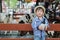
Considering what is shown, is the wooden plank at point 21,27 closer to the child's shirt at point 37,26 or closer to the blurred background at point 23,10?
the child's shirt at point 37,26

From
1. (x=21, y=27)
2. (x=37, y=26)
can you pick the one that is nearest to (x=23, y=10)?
(x=21, y=27)

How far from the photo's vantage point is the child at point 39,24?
613cm

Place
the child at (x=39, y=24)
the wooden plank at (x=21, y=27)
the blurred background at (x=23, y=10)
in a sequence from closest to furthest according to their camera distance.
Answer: the child at (x=39, y=24)
the wooden plank at (x=21, y=27)
the blurred background at (x=23, y=10)

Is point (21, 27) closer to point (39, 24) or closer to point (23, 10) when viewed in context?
point (39, 24)

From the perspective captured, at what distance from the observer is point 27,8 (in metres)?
7.49

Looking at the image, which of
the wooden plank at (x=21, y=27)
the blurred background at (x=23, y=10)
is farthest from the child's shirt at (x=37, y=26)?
the blurred background at (x=23, y=10)

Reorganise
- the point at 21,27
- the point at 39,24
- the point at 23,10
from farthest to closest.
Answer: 1. the point at 23,10
2. the point at 21,27
3. the point at 39,24

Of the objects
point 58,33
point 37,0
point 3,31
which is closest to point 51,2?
point 37,0

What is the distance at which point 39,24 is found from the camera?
20.2 ft

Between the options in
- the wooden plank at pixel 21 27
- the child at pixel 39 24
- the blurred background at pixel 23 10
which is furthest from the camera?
the blurred background at pixel 23 10

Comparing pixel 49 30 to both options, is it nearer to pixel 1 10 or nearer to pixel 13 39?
pixel 13 39

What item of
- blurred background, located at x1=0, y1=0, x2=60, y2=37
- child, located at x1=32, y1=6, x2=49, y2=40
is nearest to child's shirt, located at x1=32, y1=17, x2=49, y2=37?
child, located at x1=32, y1=6, x2=49, y2=40

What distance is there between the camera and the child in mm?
6133

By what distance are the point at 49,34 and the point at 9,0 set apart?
4.73ft
